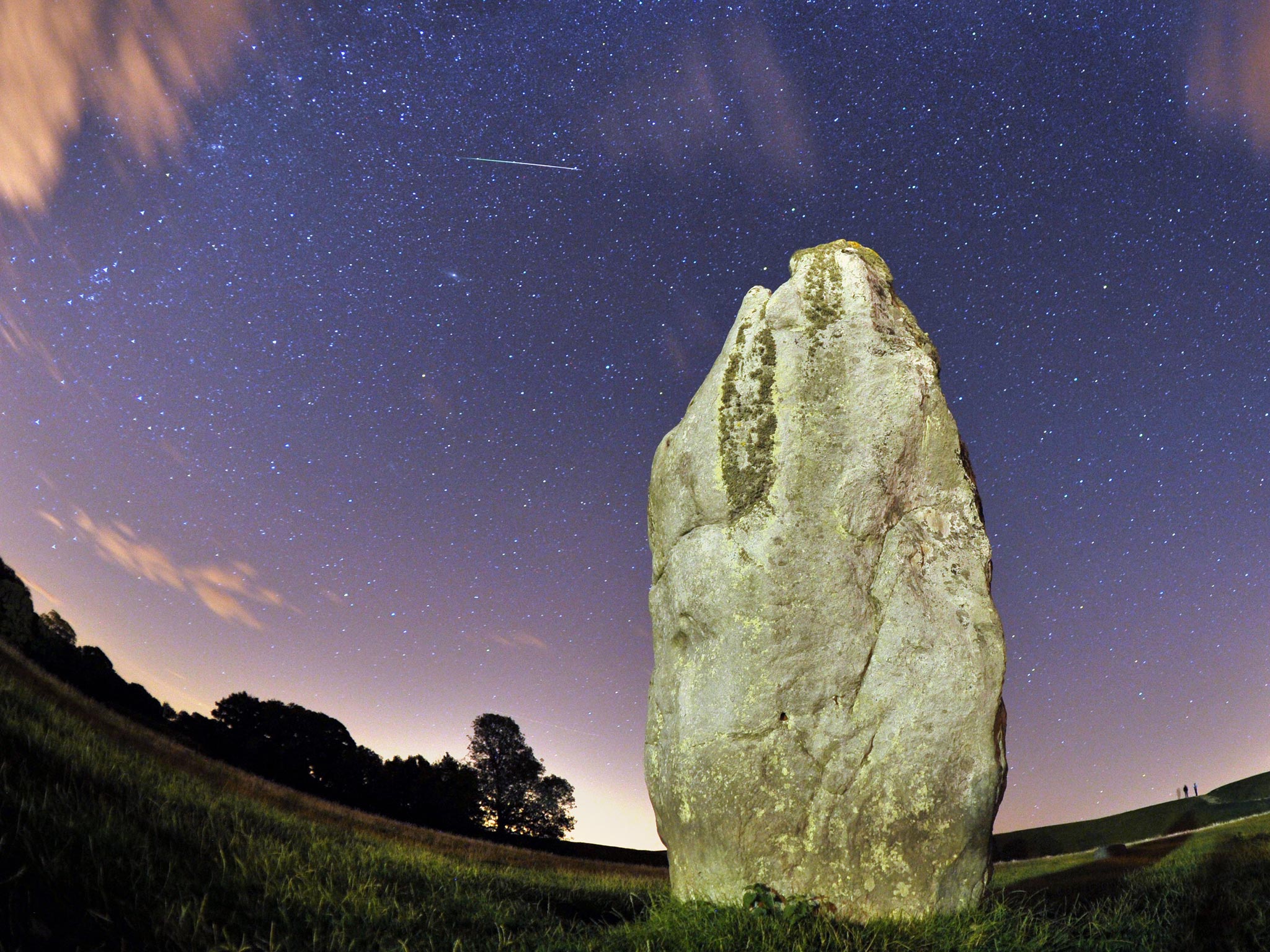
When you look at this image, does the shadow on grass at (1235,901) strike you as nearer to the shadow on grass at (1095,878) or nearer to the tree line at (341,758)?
the shadow on grass at (1095,878)

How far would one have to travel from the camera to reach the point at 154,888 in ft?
18.7

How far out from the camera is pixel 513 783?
37469mm

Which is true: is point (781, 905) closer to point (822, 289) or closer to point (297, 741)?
point (822, 289)

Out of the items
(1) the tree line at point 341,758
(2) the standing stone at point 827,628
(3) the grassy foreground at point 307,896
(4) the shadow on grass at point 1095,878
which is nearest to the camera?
(3) the grassy foreground at point 307,896

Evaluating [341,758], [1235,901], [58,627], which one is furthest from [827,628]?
[58,627]

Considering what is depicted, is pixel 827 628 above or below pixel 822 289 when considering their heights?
below

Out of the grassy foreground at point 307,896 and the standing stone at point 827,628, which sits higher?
the standing stone at point 827,628

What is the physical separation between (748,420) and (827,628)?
96.4 inches

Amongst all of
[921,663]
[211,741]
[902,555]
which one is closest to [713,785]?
[921,663]

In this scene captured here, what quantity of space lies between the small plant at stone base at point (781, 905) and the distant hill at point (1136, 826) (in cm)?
2591

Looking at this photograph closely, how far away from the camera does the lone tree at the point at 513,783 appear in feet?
122

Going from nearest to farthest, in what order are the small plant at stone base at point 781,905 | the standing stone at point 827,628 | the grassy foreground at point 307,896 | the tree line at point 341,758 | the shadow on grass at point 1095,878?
the grassy foreground at point 307,896 < the small plant at stone base at point 781,905 < the standing stone at point 827,628 < the shadow on grass at point 1095,878 < the tree line at point 341,758

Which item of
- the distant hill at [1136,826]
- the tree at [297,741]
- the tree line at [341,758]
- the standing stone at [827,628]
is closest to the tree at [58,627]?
the tree line at [341,758]

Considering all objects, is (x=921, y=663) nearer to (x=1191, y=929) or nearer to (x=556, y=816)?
(x=1191, y=929)
